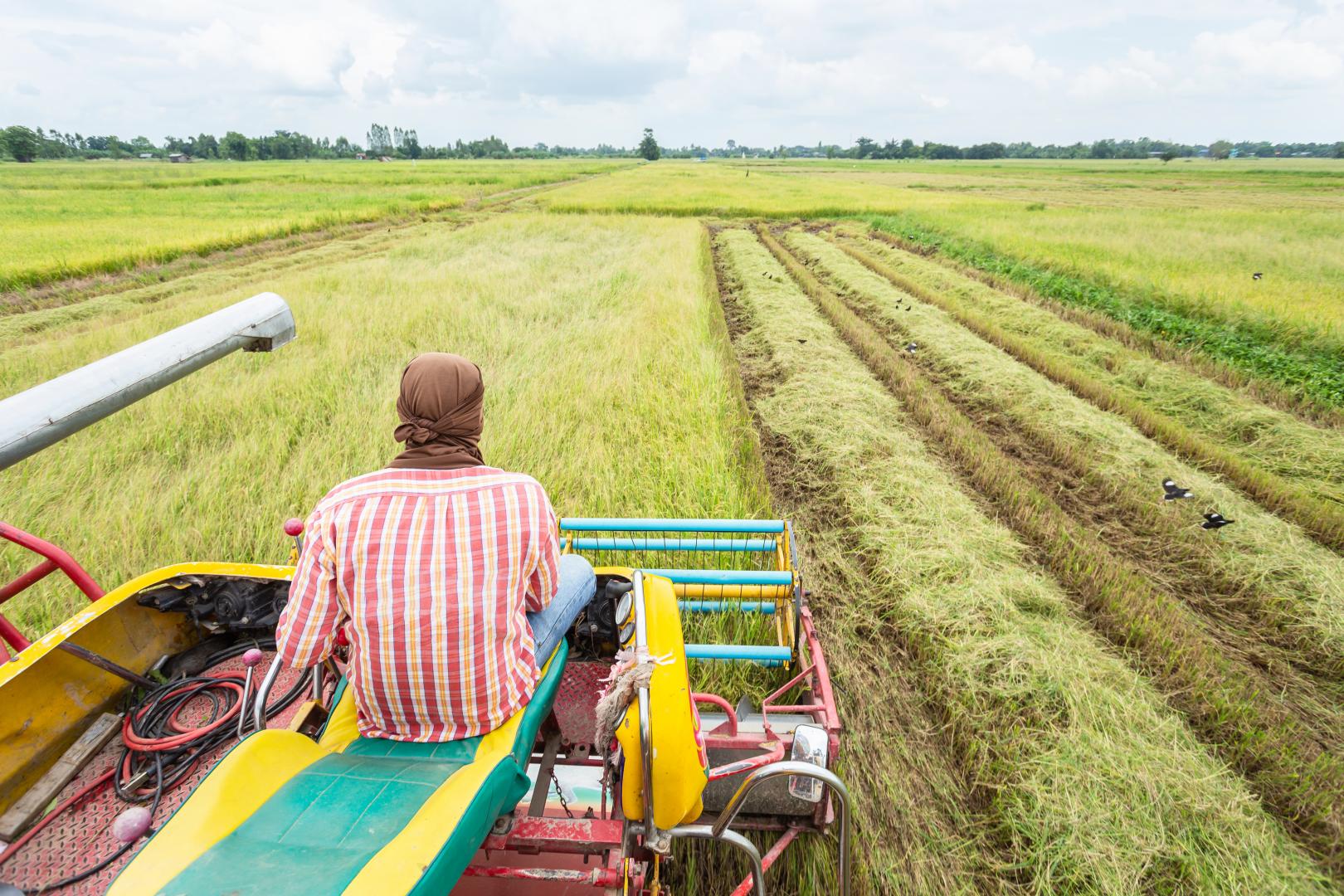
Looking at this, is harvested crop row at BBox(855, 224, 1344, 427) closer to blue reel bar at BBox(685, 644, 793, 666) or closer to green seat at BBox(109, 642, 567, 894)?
blue reel bar at BBox(685, 644, 793, 666)

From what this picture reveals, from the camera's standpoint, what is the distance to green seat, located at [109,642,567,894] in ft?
3.52

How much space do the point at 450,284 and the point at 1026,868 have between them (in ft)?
34.0

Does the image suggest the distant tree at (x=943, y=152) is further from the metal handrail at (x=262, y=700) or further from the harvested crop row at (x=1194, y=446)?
the metal handrail at (x=262, y=700)

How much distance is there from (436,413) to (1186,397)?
7590 mm

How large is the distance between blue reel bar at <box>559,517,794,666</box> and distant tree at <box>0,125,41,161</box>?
9790 centimetres

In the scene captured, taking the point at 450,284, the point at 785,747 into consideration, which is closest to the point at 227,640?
the point at 785,747

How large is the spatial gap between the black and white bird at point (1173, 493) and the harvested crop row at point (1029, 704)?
140 centimetres

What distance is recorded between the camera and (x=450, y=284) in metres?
10.1

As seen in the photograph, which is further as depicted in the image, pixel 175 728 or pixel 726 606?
pixel 726 606

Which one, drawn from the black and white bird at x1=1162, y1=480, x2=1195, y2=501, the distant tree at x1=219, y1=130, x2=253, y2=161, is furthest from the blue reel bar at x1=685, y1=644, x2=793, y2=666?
the distant tree at x1=219, y1=130, x2=253, y2=161

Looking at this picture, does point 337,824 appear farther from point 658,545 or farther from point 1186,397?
point 1186,397

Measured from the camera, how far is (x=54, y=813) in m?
2.11

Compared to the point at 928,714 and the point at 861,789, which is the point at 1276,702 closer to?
the point at 928,714

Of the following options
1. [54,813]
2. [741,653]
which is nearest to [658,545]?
[741,653]
